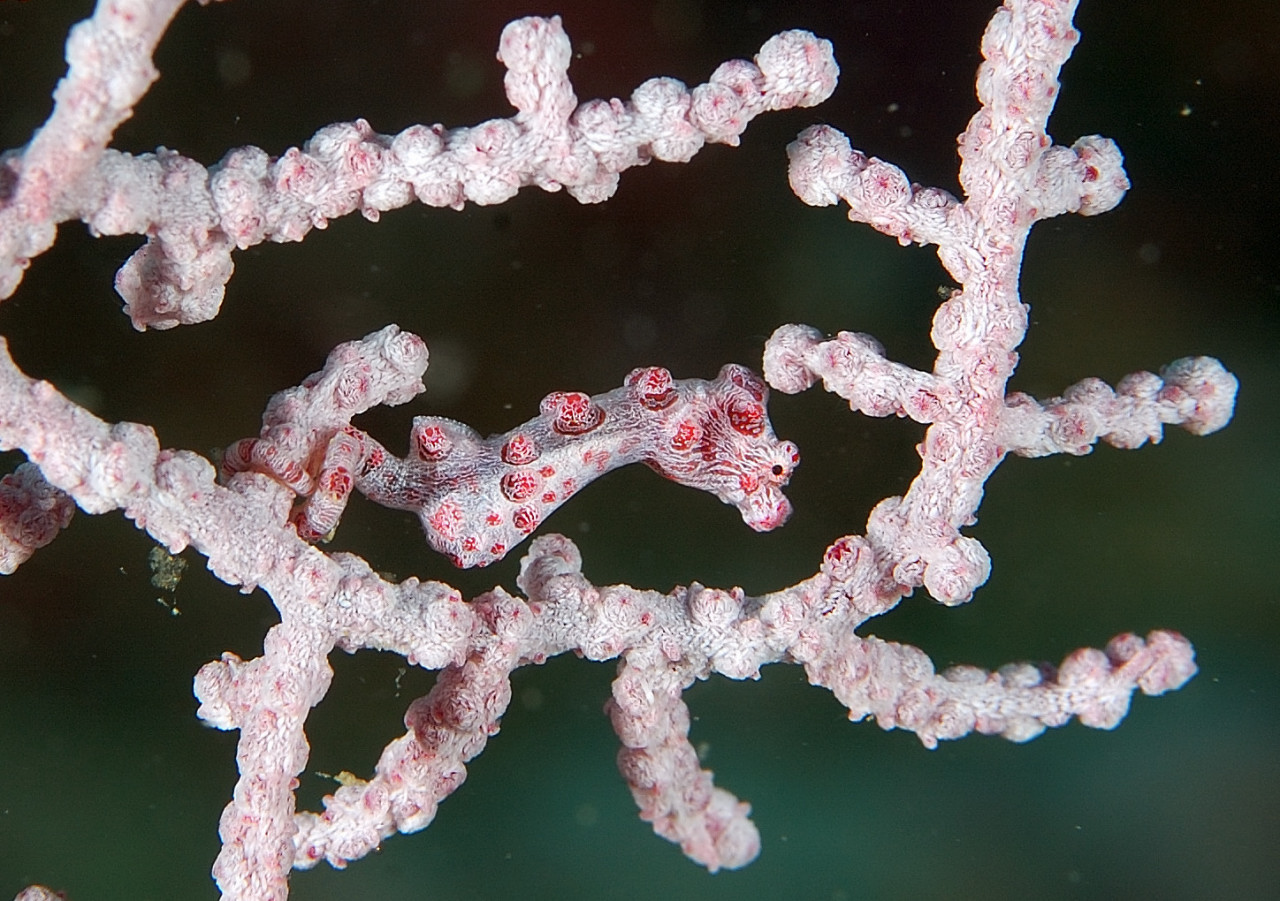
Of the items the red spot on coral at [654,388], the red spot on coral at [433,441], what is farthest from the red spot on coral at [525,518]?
the red spot on coral at [654,388]

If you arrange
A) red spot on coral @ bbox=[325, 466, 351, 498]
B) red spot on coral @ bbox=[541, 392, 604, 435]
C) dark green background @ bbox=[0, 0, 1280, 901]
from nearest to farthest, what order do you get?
red spot on coral @ bbox=[325, 466, 351, 498]
red spot on coral @ bbox=[541, 392, 604, 435]
dark green background @ bbox=[0, 0, 1280, 901]

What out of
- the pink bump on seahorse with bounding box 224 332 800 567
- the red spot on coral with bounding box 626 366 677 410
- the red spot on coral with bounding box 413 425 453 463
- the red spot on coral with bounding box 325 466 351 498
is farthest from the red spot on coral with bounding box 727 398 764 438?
the red spot on coral with bounding box 325 466 351 498

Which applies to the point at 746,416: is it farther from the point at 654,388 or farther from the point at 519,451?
the point at 519,451

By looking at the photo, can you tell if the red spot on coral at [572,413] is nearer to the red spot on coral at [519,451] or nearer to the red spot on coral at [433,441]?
the red spot on coral at [519,451]

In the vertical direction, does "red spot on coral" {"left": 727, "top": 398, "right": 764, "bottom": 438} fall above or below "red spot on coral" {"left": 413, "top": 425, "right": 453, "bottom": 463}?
above

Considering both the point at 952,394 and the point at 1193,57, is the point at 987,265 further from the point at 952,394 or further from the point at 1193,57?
the point at 1193,57

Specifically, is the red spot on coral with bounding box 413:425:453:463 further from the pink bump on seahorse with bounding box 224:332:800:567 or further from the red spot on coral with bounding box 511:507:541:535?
the red spot on coral with bounding box 511:507:541:535
